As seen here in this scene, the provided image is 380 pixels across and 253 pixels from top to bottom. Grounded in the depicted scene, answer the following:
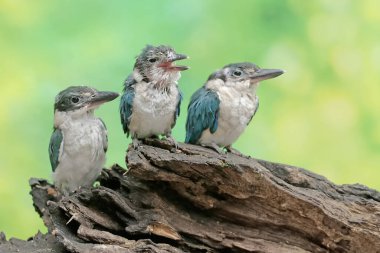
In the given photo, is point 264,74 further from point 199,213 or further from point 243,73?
point 199,213

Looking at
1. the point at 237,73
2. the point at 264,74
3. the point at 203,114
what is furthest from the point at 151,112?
the point at 264,74

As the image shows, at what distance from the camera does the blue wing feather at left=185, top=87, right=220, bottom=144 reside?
5520 mm

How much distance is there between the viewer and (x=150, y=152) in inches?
192

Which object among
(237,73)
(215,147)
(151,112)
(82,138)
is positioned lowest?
(82,138)

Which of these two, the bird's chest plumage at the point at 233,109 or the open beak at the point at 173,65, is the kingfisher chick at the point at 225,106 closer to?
the bird's chest plumage at the point at 233,109

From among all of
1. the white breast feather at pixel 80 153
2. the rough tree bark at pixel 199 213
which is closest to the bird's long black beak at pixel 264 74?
the rough tree bark at pixel 199 213

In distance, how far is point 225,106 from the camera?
5543 mm

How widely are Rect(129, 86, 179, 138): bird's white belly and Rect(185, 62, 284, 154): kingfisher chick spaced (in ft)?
0.86

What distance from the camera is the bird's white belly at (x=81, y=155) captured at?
557cm

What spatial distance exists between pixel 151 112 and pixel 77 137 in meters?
0.66

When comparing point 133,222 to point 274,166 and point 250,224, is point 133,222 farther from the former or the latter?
point 274,166

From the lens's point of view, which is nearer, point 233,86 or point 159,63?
point 159,63

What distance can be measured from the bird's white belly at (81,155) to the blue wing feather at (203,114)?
29.0 inches

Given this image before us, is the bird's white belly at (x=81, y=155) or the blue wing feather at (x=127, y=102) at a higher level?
the blue wing feather at (x=127, y=102)
